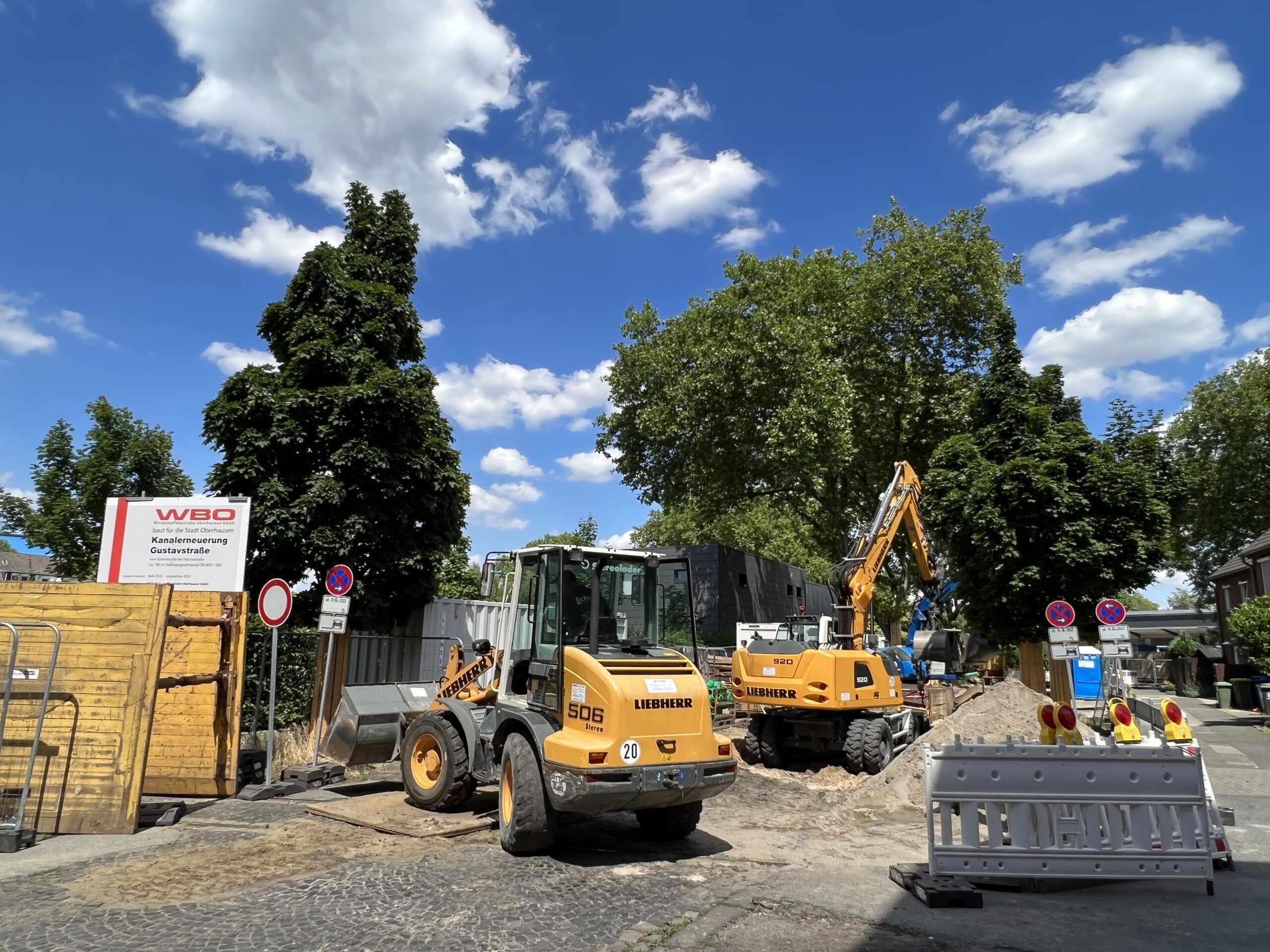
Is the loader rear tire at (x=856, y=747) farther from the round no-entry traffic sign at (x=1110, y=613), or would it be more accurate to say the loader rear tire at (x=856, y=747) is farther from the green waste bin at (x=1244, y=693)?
the green waste bin at (x=1244, y=693)

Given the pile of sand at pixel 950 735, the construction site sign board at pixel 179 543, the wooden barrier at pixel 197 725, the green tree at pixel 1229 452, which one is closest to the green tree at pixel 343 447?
the construction site sign board at pixel 179 543

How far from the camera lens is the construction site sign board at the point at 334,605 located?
1055 centimetres

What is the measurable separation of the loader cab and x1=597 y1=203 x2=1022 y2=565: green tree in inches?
670

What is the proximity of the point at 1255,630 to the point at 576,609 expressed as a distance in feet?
60.1

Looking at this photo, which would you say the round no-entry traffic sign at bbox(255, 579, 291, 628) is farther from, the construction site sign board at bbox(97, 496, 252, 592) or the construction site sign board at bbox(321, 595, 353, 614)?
the construction site sign board at bbox(97, 496, 252, 592)

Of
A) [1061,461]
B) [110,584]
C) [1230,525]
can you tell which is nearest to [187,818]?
[110,584]

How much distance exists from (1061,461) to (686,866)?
16.3m

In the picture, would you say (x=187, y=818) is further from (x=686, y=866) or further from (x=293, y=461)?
(x=293, y=461)

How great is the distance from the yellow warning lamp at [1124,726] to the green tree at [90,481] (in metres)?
21.5

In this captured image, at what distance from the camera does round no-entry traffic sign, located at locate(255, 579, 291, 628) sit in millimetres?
10031

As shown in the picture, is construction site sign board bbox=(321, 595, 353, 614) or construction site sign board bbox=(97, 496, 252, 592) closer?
construction site sign board bbox=(321, 595, 353, 614)

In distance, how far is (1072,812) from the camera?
6.38m

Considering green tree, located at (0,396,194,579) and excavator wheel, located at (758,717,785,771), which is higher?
green tree, located at (0,396,194,579)

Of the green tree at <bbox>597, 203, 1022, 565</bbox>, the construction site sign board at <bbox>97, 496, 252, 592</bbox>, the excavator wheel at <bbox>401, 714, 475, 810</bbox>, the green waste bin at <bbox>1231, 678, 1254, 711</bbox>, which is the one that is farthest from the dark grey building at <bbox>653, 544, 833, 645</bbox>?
the excavator wheel at <bbox>401, 714, 475, 810</bbox>
